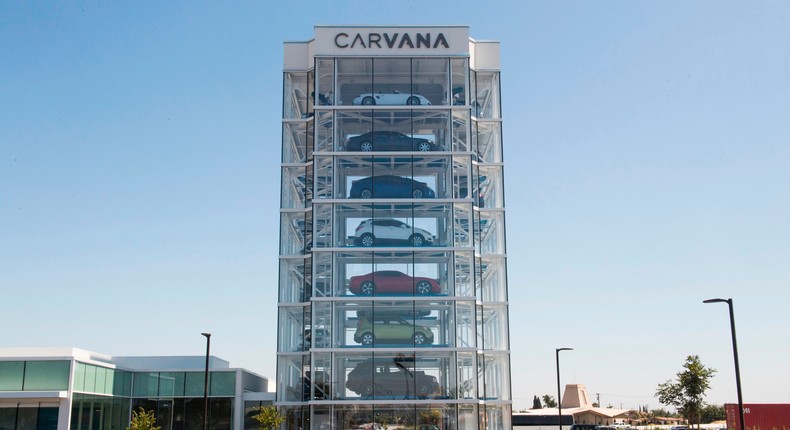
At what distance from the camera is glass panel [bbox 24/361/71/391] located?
149ft

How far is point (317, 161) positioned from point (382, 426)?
A: 17.1 metres

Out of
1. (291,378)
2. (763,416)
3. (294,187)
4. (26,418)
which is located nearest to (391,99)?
(294,187)

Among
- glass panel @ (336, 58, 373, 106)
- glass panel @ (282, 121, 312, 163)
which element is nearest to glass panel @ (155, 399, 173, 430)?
glass panel @ (282, 121, 312, 163)

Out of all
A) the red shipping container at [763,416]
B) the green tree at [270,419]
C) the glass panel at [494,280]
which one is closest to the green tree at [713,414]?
the red shipping container at [763,416]

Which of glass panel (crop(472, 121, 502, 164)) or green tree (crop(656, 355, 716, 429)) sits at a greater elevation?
glass panel (crop(472, 121, 502, 164))

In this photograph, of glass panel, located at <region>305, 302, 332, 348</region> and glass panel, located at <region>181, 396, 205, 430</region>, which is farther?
glass panel, located at <region>181, 396, 205, 430</region>

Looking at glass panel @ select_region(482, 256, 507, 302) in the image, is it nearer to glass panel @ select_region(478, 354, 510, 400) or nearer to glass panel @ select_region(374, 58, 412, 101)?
glass panel @ select_region(478, 354, 510, 400)

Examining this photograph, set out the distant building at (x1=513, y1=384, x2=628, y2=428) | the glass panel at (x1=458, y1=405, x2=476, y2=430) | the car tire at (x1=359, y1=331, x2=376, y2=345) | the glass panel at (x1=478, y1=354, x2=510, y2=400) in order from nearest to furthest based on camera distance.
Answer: the glass panel at (x1=458, y1=405, x2=476, y2=430)
the car tire at (x1=359, y1=331, x2=376, y2=345)
the glass panel at (x1=478, y1=354, x2=510, y2=400)
the distant building at (x1=513, y1=384, x2=628, y2=428)

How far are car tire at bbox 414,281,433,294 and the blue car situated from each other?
17.9 feet

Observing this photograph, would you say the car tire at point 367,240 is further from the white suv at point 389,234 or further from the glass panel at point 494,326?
the glass panel at point 494,326

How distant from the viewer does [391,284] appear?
179 ft

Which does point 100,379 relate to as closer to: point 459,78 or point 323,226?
point 323,226

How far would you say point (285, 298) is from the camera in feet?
186

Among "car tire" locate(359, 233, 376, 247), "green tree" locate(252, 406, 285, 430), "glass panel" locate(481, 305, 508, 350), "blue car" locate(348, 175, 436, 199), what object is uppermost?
"blue car" locate(348, 175, 436, 199)
